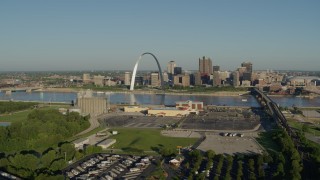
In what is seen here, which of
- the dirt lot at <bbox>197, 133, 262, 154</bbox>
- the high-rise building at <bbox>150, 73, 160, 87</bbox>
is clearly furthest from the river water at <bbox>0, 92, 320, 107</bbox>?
the dirt lot at <bbox>197, 133, 262, 154</bbox>

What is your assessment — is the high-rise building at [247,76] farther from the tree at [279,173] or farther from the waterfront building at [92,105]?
the tree at [279,173]

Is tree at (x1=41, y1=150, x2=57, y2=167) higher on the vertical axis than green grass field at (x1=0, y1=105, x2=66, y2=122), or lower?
higher

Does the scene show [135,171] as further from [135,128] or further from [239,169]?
[135,128]

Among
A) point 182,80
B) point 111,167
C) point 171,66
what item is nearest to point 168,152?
point 111,167

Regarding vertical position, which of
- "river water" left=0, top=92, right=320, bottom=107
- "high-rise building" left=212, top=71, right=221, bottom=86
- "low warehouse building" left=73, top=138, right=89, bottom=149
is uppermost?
"high-rise building" left=212, top=71, right=221, bottom=86

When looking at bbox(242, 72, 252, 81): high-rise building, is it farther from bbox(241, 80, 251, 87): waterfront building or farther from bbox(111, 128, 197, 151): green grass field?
bbox(111, 128, 197, 151): green grass field
